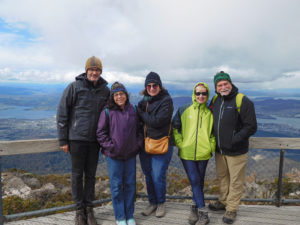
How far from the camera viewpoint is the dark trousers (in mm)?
3266

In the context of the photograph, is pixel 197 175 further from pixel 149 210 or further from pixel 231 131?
pixel 149 210

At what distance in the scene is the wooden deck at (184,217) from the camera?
3.46 meters

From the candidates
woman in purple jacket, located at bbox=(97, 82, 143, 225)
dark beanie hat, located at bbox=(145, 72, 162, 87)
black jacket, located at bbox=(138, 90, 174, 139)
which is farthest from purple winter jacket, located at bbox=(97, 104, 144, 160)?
dark beanie hat, located at bbox=(145, 72, 162, 87)

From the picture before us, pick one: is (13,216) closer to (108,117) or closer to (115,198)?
(115,198)

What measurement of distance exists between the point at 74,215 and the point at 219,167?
2603 mm

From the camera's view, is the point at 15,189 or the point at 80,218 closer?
the point at 80,218

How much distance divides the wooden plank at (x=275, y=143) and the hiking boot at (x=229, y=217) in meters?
1.21

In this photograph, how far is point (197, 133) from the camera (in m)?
3.44

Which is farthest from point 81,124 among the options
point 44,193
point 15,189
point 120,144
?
point 15,189

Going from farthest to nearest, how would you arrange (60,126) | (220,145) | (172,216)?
(172,216)
(220,145)
(60,126)

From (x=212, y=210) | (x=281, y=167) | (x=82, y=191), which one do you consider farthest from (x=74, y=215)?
(x=281, y=167)

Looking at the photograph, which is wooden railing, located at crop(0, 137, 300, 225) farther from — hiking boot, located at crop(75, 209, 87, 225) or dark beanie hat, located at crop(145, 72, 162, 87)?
dark beanie hat, located at crop(145, 72, 162, 87)

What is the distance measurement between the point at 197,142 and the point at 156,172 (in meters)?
0.84

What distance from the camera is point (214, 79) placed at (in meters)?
3.53
